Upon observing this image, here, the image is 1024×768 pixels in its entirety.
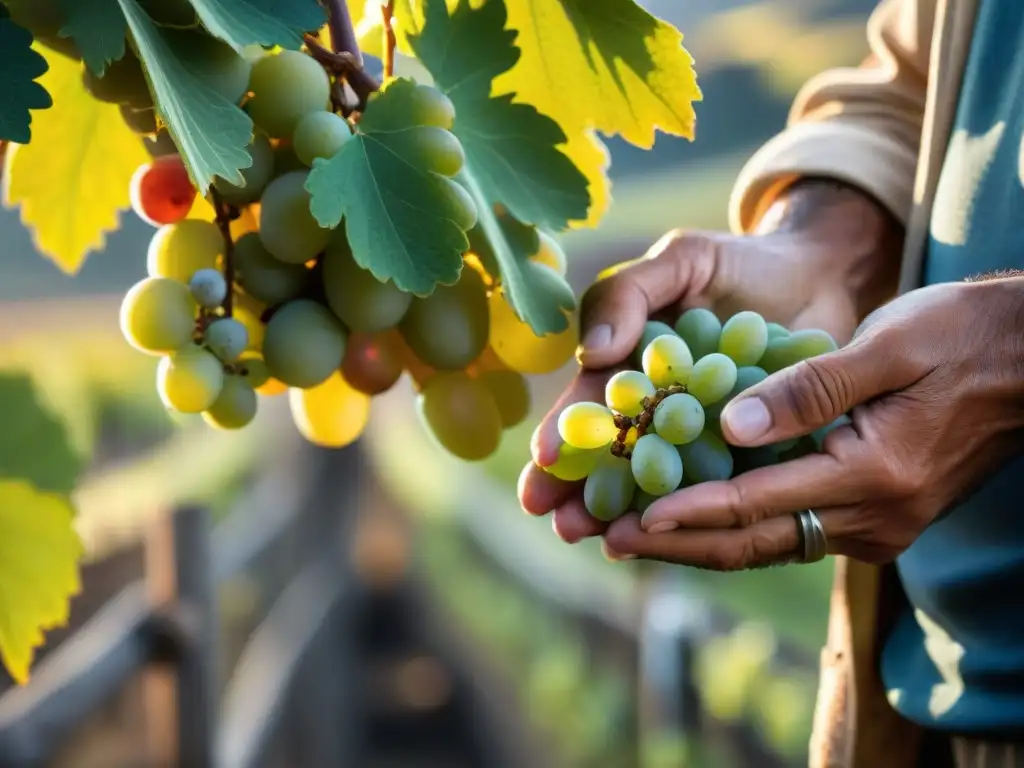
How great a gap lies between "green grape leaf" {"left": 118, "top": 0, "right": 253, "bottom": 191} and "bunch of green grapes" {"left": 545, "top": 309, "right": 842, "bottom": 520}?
23cm

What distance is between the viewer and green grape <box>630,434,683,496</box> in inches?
21.0

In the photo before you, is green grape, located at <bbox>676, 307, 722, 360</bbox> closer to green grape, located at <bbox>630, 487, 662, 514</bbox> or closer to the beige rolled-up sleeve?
green grape, located at <bbox>630, 487, 662, 514</bbox>

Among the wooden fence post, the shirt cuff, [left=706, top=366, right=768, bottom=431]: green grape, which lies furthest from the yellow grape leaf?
the wooden fence post

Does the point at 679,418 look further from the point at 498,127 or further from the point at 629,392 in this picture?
the point at 498,127

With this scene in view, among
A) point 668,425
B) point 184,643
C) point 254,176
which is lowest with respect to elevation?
point 184,643

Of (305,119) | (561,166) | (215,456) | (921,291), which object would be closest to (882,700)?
(921,291)

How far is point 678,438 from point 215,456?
12.6 ft

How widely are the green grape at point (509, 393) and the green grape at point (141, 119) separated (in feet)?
0.74

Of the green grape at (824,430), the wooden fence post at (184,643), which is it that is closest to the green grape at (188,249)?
the green grape at (824,430)

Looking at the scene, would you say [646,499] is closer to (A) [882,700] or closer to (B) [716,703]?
(A) [882,700]

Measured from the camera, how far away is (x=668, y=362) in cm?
57

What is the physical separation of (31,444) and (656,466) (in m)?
0.33

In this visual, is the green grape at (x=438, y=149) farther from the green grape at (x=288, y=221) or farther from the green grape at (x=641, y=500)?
the green grape at (x=641, y=500)

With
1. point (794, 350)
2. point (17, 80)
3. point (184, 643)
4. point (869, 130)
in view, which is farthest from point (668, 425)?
point (184, 643)
